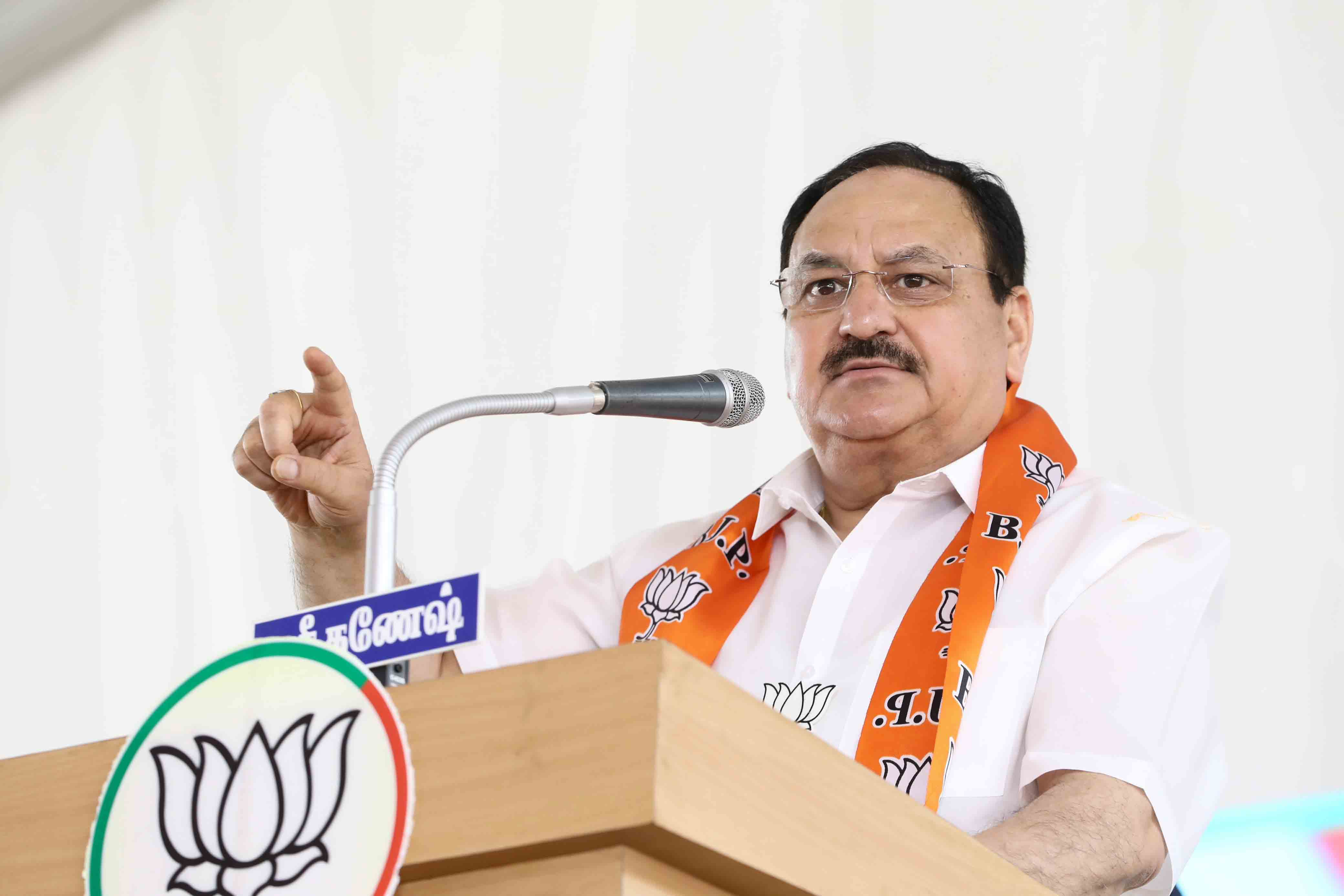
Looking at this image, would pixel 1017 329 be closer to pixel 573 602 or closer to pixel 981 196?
pixel 981 196

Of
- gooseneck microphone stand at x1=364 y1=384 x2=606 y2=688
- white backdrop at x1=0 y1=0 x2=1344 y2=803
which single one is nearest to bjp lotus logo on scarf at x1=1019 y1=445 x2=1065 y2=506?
white backdrop at x1=0 y1=0 x2=1344 y2=803

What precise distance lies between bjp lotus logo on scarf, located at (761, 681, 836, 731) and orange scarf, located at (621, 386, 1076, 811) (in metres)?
0.07

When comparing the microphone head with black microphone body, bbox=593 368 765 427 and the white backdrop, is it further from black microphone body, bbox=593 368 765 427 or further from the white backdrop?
the white backdrop

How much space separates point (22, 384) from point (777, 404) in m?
2.35

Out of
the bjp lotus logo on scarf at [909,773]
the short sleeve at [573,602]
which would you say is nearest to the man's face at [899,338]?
the short sleeve at [573,602]

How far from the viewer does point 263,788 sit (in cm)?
64

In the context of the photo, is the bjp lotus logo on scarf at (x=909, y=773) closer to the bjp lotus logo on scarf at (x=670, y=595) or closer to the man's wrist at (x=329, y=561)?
the bjp lotus logo on scarf at (x=670, y=595)

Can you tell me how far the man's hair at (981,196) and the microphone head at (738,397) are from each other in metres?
0.82

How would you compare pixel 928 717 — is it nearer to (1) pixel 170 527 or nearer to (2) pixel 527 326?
(2) pixel 527 326

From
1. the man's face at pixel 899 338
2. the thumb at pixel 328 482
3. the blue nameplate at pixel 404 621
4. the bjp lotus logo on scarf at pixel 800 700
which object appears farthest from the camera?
the man's face at pixel 899 338

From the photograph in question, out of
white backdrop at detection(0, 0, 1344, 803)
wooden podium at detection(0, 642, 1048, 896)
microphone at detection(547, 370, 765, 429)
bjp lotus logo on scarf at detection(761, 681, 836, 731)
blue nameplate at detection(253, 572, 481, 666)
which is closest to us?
wooden podium at detection(0, 642, 1048, 896)

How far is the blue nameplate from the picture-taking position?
26.7 inches

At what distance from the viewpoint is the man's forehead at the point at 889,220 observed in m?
1.88

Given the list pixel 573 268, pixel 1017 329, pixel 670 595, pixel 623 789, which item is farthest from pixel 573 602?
pixel 623 789
